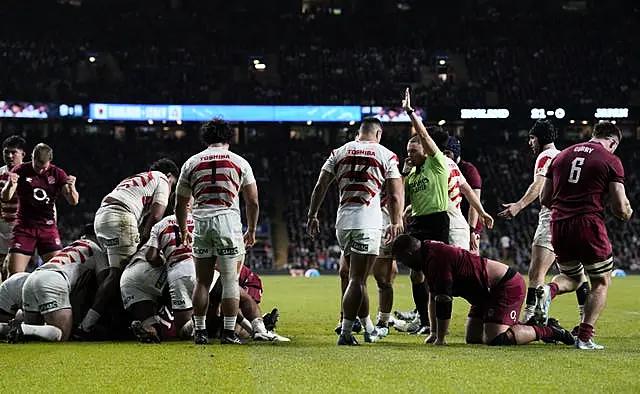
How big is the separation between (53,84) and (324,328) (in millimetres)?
35882

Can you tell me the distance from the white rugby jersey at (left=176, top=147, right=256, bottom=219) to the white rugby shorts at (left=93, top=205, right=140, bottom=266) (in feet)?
4.53

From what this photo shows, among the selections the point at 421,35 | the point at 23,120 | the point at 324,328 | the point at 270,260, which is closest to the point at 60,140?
the point at 23,120

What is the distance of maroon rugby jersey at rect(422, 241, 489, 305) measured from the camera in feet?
30.8

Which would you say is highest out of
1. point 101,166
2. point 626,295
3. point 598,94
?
point 598,94

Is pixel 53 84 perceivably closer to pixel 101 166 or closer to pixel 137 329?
pixel 101 166

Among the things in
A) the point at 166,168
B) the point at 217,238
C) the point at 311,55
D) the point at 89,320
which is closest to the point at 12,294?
the point at 89,320

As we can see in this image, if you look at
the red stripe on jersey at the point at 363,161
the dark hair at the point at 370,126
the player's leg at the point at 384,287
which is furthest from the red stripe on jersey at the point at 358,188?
the player's leg at the point at 384,287

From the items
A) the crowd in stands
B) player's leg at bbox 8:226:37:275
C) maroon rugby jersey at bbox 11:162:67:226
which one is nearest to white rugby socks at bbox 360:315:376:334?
maroon rugby jersey at bbox 11:162:67:226

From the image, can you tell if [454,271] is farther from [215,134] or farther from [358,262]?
[215,134]

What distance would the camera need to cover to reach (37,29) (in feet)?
165

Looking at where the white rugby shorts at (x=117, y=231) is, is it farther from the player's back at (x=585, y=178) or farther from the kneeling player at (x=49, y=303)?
the player's back at (x=585, y=178)

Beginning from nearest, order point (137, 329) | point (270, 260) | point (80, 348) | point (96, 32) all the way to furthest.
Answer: point (80, 348) < point (137, 329) < point (270, 260) < point (96, 32)

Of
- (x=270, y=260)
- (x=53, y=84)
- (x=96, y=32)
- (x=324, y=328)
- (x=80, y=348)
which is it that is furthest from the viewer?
(x=96, y=32)

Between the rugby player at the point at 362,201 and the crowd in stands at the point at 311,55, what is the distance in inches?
1395
